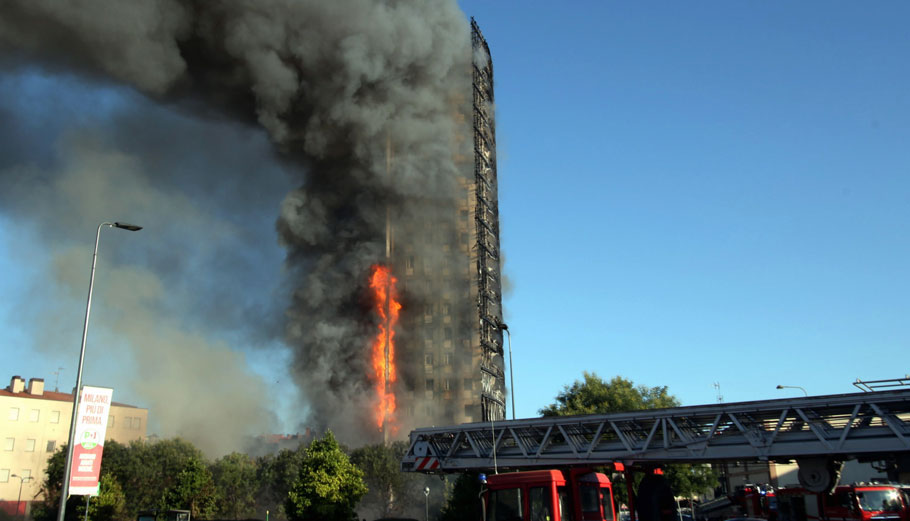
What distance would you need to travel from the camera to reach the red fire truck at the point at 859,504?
21.4 meters

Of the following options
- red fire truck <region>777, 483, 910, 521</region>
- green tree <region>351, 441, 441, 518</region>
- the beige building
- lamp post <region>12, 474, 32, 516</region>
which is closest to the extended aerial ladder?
red fire truck <region>777, 483, 910, 521</region>

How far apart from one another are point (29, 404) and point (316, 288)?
1995 inches

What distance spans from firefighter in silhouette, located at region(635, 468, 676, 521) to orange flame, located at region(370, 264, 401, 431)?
1682 inches

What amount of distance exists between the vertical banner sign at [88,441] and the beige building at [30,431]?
62.8 meters

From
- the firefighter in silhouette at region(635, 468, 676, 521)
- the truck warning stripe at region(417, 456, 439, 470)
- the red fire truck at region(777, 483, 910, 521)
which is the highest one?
the truck warning stripe at region(417, 456, 439, 470)

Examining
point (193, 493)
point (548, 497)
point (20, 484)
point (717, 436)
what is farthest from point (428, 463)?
point (20, 484)

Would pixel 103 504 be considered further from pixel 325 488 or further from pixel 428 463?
pixel 428 463

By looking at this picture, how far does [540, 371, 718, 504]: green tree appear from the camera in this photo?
158 ft

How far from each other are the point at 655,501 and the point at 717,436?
1199cm

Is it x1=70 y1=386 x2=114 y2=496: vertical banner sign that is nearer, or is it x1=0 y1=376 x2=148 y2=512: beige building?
x1=70 y1=386 x2=114 y2=496: vertical banner sign

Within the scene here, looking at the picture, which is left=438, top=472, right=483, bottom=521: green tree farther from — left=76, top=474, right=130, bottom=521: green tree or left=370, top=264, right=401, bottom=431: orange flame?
left=76, top=474, right=130, bottom=521: green tree

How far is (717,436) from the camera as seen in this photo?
2622cm

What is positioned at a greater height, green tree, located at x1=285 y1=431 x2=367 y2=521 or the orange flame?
the orange flame

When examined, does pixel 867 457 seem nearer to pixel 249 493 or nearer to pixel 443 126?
pixel 443 126
